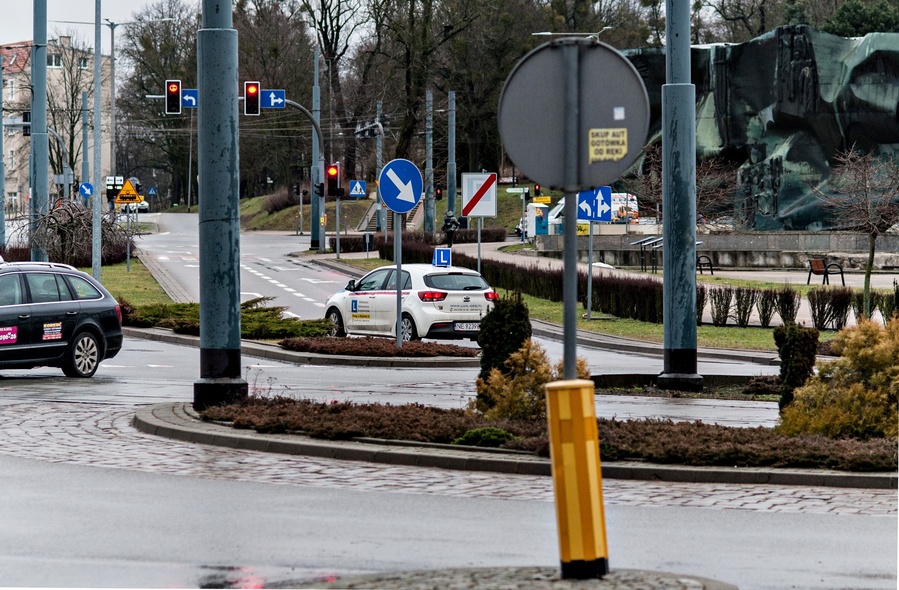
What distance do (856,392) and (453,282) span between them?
49.7 feet

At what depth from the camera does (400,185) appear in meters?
21.0

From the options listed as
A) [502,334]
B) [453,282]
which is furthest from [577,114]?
[453,282]

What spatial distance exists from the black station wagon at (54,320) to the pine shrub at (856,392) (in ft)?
36.2

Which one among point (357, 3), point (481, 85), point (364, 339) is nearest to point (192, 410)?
point (364, 339)

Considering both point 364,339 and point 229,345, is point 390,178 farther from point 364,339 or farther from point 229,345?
point 229,345

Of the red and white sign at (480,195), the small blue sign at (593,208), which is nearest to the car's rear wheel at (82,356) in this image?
the red and white sign at (480,195)

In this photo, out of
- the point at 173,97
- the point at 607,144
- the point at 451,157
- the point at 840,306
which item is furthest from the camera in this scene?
the point at 451,157

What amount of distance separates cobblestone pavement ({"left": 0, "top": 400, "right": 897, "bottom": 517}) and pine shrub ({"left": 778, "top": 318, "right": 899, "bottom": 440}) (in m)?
1.51

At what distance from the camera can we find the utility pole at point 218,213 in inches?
530

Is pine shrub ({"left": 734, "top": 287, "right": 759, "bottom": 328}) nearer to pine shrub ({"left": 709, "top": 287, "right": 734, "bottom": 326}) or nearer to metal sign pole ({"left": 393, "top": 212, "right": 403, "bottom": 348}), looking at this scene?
pine shrub ({"left": 709, "top": 287, "right": 734, "bottom": 326})

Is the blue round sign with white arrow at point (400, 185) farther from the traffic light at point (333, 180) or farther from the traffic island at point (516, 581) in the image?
the traffic light at point (333, 180)

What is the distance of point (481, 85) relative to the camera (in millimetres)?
102500

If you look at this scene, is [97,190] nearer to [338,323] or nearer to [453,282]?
[338,323]

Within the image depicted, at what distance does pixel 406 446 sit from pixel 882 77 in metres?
68.2
